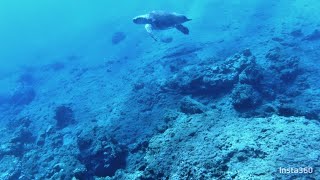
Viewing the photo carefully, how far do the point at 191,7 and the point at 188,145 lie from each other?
23575 mm

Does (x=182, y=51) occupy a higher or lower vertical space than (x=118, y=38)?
lower

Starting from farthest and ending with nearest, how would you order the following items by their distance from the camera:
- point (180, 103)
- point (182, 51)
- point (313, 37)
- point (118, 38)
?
point (118, 38) < point (182, 51) < point (313, 37) < point (180, 103)

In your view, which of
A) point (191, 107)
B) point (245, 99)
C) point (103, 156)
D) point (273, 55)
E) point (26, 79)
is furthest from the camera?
point (26, 79)

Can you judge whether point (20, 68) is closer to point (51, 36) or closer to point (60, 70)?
point (60, 70)

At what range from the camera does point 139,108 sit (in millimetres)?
9039

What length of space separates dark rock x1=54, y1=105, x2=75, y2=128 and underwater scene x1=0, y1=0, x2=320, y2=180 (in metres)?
0.05

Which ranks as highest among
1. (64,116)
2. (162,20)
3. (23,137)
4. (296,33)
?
(162,20)

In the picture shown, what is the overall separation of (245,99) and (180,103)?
6.04ft

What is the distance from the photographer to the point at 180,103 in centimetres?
777

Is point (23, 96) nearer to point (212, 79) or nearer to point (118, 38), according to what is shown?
point (118, 38)

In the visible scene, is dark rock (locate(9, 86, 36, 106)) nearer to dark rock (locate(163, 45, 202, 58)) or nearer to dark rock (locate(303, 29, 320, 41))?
dark rock (locate(163, 45, 202, 58))

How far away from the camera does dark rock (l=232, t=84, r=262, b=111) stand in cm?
677

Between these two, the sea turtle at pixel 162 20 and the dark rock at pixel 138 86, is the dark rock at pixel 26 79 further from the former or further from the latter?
the sea turtle at pixel 162 20

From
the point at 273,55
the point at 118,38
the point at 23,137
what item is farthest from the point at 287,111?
the point at 118,38
